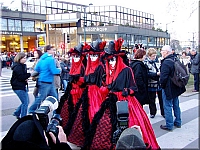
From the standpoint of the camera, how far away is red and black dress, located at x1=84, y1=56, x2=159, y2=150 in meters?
4.05

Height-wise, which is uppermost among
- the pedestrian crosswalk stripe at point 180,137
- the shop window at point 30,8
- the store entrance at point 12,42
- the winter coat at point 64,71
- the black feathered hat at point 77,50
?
the shop window at point 30,8

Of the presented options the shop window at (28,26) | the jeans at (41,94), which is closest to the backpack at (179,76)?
the jeans at (41,94)

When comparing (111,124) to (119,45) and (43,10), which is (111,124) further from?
(43,10)

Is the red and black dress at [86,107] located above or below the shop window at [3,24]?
below

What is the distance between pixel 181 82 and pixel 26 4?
41886mm

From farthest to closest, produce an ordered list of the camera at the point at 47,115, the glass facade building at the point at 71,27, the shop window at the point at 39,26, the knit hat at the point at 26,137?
the shop window at the point at 39,26 → the glass facade building at the point at 71,27 → the camera at the point at 47,115 → the knit hat at the point at 26,137

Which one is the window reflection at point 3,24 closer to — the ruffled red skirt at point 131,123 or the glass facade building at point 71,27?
the glass facade building at point 71,27

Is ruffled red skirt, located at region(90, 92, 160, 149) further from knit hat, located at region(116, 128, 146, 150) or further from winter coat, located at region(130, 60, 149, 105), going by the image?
knit hat, located at region(116, 128, 146, 150)

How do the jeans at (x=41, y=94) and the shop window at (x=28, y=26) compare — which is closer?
the jeans at (x=41, y=94)

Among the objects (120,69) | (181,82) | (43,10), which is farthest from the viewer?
(43,10)

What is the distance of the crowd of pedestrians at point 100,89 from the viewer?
4164mm

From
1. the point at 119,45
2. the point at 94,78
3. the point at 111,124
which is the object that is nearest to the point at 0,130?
the point at 94,78

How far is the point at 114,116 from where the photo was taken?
4.12 meters

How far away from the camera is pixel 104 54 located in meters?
4.73
